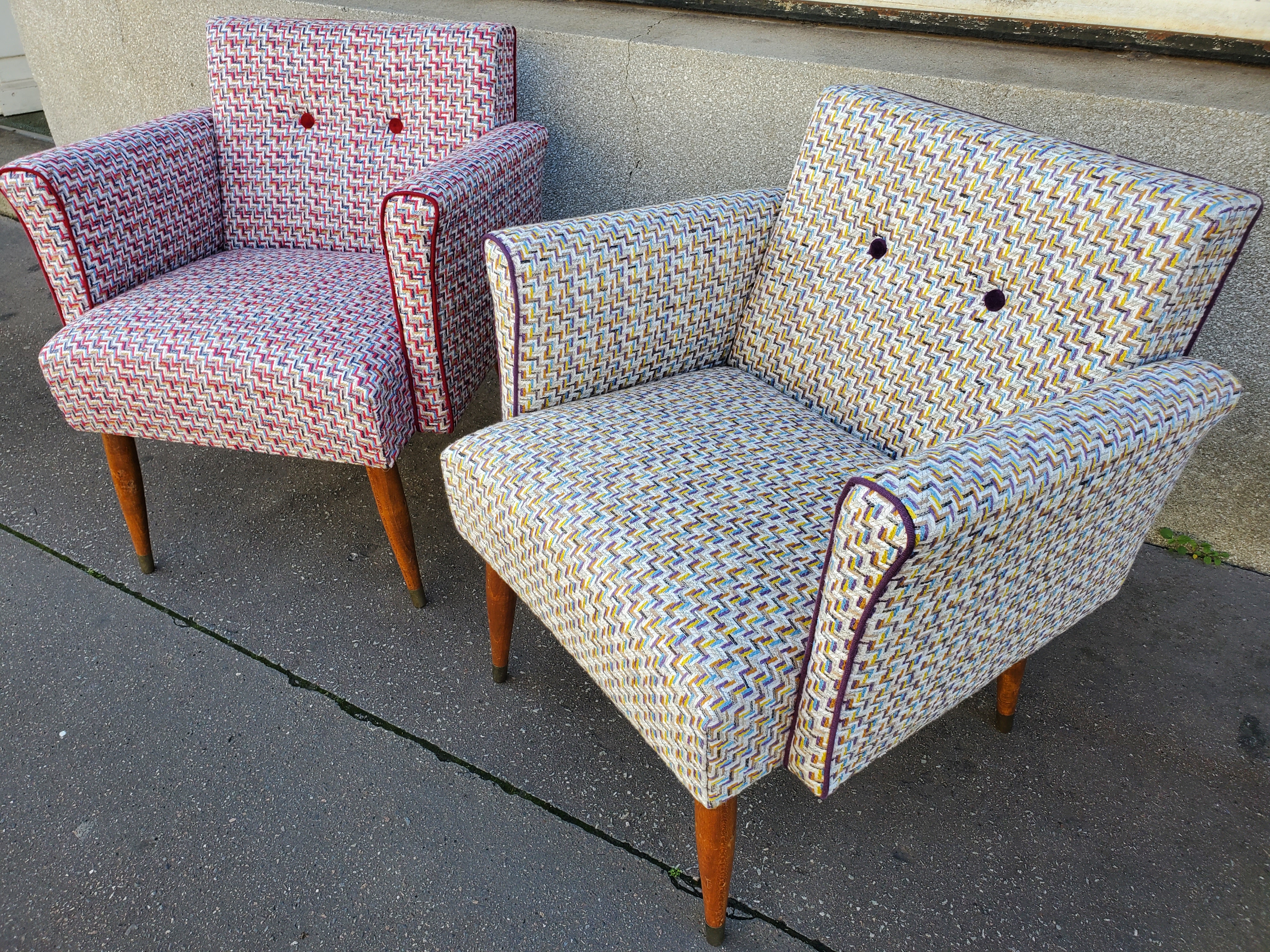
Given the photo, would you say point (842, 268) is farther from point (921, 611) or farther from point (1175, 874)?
point (1175, 874)

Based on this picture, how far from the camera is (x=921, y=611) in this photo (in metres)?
0.87

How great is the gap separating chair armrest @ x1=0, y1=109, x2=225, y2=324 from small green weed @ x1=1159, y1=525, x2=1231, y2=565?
210cm

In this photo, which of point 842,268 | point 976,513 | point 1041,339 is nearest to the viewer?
point 976,513

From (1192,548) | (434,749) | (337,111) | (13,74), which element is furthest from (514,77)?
(13,74)

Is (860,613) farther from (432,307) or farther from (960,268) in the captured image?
(432,307)

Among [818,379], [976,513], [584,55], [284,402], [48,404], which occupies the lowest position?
[48,404]

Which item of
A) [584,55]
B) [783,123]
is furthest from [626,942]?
[584,55]

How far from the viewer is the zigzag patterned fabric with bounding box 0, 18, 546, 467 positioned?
139 centimetres

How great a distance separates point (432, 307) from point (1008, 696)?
3.67 feet

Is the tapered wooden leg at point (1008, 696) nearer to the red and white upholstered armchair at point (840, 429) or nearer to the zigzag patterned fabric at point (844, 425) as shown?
the red and white upholstered armchair at point (840, 429)

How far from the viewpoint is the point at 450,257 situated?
141 centimetres

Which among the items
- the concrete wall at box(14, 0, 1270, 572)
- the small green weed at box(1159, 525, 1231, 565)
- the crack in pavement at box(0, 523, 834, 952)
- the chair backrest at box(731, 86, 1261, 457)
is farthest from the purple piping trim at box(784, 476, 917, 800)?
the small green weed at box(1159, 525, 1231, 565)

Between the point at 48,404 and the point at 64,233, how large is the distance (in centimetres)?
92

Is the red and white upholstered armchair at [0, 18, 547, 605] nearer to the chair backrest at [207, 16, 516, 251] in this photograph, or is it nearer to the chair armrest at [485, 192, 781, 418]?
the chair backrest at [207, 16, 516, 251]
